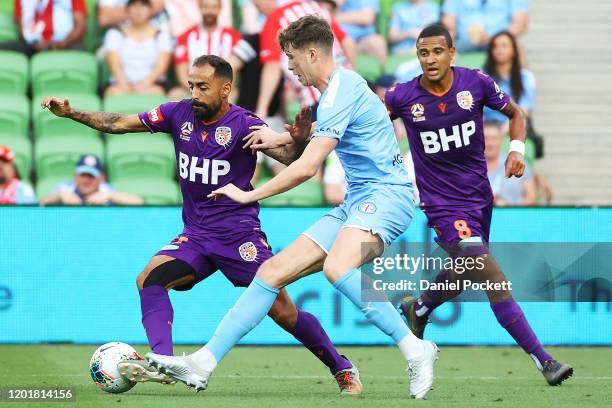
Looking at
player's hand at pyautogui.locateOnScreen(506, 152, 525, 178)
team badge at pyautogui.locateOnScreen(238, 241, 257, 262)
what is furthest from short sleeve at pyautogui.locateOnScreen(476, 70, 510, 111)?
team badge at pyautogui.locateOnScreen(238, 241, 257, 262)

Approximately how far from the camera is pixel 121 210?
1127 centimetres

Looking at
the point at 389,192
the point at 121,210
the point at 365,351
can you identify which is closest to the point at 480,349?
the point at 365,351

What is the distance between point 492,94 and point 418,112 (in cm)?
51

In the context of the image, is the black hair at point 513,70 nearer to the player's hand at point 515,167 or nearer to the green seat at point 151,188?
the green seat at point 151,188

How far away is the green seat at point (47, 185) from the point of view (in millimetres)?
13156

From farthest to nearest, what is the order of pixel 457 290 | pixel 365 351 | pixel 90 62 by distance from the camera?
pixel 90 62
pixel 365 351
pixel 457 290

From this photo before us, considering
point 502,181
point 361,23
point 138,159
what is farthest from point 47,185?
point 502,181

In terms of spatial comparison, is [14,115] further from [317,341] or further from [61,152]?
[317,341]

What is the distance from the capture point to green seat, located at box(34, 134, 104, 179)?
13570mm

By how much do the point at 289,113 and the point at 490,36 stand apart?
246 cm

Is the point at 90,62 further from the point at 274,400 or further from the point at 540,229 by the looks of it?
the point at 274,400

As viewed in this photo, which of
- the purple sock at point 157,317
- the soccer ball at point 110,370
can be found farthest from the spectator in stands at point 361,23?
the soccer ball at point 110,370

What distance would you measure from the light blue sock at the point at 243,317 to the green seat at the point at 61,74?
26.1 ft

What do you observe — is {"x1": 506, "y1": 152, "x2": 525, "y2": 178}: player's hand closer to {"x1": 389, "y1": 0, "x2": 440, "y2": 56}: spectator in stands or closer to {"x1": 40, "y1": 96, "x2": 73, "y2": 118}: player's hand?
{"x1": 40, "y1": 96, "x2": 73, "y2": 118}: player's hand
